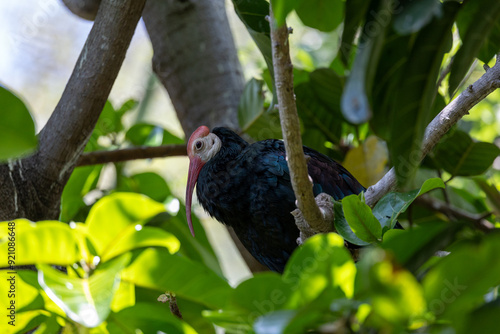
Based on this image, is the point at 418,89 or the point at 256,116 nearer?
the point at 418,89

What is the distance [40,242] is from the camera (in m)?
0.89

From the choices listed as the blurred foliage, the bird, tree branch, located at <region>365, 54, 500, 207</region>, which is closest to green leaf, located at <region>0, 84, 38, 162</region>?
the blurred foliage

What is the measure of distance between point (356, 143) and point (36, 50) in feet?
12.2

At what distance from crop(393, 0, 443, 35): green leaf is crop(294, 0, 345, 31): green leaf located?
0.95 feet

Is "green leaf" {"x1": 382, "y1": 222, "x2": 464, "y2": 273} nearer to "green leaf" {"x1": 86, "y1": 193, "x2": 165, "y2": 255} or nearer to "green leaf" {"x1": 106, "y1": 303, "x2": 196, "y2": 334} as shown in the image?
"green leaf" {"x1": 106, "y1": 303, "x2": 196, "y2": 334}

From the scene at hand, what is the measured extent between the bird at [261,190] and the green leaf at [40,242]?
61 cm

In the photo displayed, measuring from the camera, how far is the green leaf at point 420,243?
2.18ft

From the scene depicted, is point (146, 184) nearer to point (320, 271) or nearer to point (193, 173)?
point (193, 173)

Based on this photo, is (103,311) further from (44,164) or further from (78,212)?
(78,212)

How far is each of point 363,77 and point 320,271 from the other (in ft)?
0.79

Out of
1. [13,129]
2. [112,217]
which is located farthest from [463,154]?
[13,129]

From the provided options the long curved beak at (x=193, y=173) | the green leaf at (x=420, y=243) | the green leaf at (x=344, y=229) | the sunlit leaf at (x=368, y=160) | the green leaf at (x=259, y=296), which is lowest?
the long curved beak at (x=193, y=173)

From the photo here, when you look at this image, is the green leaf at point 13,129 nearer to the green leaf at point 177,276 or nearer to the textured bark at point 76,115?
the green leaf at point 177,276

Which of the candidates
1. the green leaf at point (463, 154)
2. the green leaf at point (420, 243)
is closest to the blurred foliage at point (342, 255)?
the green leaf at point (420, 243)
